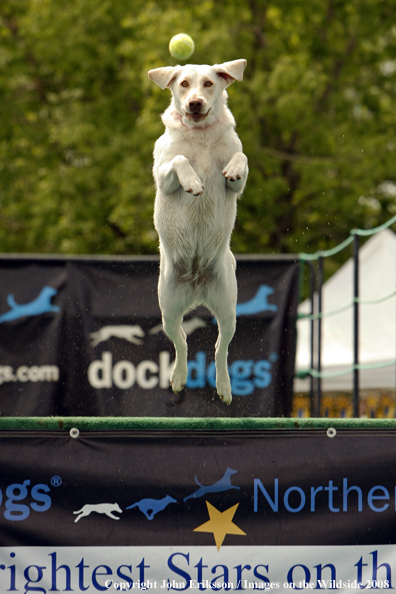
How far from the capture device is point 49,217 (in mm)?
15352

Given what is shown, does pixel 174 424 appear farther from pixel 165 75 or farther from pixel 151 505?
pixel 165 75

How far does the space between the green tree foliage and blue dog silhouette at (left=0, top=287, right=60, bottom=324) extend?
4.17 m

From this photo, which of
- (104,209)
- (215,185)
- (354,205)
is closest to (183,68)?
(215,185)

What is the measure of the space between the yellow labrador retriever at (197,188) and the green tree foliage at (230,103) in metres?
7.95

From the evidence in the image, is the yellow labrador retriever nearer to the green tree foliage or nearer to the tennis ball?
the tennis ball

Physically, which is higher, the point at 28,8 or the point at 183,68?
the point at 28,8

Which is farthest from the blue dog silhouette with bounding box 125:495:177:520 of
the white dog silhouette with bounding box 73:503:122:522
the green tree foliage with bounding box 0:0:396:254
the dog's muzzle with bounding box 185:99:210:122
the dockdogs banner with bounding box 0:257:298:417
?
the green tree foliage with bounding box 0:0:396:254

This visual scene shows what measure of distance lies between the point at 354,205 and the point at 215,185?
389 inches

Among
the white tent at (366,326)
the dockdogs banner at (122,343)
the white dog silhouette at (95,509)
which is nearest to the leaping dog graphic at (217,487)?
the white dog silhouette at (95,509)

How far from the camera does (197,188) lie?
402cm

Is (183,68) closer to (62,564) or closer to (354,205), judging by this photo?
(62,564)

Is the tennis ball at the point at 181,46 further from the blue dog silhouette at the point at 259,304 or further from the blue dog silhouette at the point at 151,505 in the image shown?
the blue dog silhouette at the point at 259,304

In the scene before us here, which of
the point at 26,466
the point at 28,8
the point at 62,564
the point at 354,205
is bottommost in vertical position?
the point at 62,564

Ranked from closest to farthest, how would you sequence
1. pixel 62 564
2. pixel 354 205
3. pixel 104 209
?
pixel 62 564, pixel 354 205, pixel 104 209
